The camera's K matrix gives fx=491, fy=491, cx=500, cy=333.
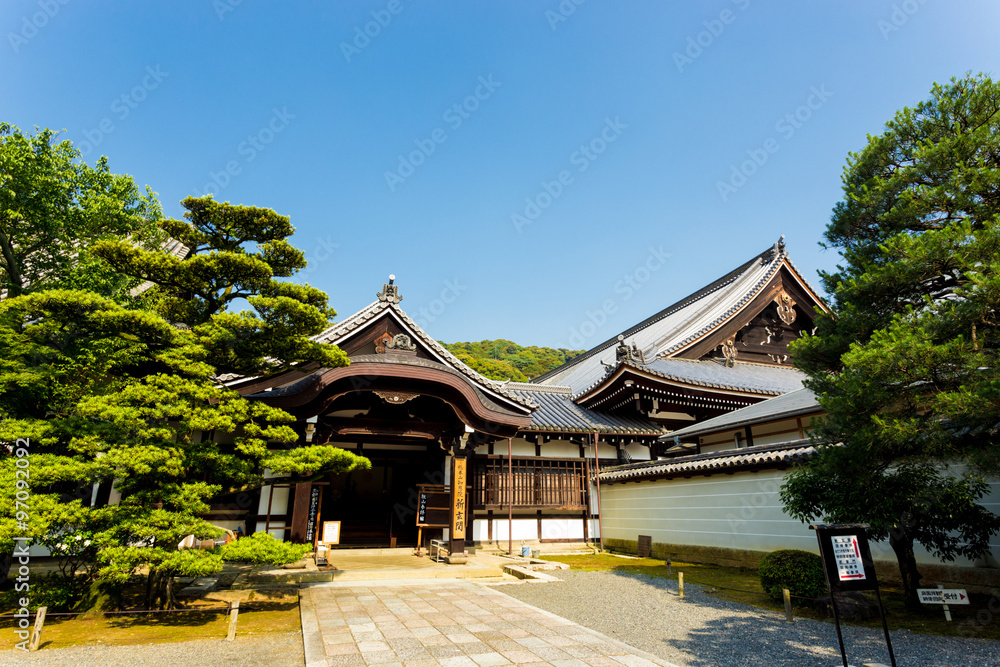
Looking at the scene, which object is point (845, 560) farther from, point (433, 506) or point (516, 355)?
point (516, 355)

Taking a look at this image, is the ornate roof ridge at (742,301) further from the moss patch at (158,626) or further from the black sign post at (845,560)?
the moss patch at (158,626)

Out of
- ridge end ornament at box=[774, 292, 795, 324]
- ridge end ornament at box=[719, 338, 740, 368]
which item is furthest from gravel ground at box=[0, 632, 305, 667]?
ridge end ornament at box=[774, 292, 795, 324]

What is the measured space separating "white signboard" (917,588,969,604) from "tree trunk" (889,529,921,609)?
0.53 metres

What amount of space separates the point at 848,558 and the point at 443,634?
15.7 ft

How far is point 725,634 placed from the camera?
6.35 meters

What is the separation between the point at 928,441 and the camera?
220 inches

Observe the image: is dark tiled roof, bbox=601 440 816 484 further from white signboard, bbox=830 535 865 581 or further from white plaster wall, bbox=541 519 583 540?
white signboard, bbox=830 535 865 581

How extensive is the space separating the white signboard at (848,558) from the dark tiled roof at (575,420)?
1084 cm

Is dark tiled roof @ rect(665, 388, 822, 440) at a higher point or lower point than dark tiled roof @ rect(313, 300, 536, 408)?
lower

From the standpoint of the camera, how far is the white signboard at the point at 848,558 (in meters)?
5.17

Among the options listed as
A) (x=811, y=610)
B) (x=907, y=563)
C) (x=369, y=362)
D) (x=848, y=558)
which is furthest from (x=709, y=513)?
(x=369, y=362)

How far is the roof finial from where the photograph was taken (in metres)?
14.9

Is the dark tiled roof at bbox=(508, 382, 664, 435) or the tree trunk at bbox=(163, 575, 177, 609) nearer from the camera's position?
the tree trunk at bbox=(163, 575, 177, 609)

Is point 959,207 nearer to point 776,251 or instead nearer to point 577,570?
point 577,570
